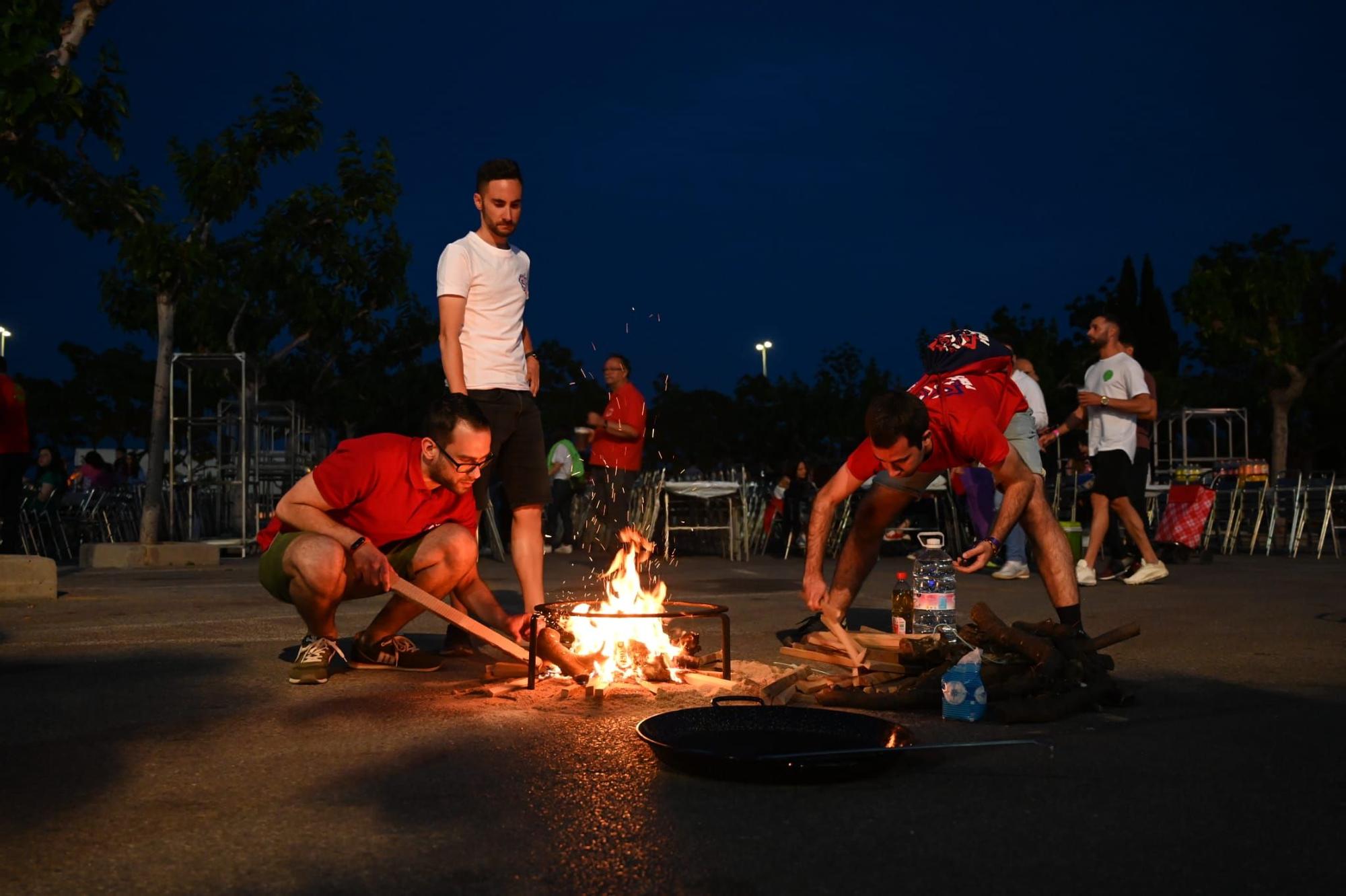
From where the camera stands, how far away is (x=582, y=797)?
3.39m

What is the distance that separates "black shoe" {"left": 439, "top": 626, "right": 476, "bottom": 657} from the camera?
627 cm

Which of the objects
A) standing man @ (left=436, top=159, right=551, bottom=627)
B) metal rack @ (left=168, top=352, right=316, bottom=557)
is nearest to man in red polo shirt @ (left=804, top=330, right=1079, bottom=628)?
standing man @ (left=436, top=159, right=551, bottom=627)

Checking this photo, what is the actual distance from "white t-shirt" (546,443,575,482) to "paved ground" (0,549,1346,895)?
35.1ft

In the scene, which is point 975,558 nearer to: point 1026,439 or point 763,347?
point 1026,439

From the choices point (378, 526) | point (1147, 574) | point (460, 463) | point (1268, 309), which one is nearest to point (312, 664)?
point (378, 526)

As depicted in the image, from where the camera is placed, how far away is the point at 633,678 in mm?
5266

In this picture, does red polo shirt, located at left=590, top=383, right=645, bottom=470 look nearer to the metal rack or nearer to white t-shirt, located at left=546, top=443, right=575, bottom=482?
white t-shirt, located at left=546, top=443, right=575, bottom=482

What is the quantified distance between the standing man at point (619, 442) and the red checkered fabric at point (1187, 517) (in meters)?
6.00

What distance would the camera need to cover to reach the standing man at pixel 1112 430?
33.3 ft

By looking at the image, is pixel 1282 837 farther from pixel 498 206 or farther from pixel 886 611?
pixel 886 611

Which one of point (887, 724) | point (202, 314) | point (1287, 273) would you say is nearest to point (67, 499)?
point (202, 314)

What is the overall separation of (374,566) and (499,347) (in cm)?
160

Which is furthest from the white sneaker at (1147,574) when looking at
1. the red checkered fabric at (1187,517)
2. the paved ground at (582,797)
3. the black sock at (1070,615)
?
the black sock at (1070,615)

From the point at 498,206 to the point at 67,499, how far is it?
18790 mm
